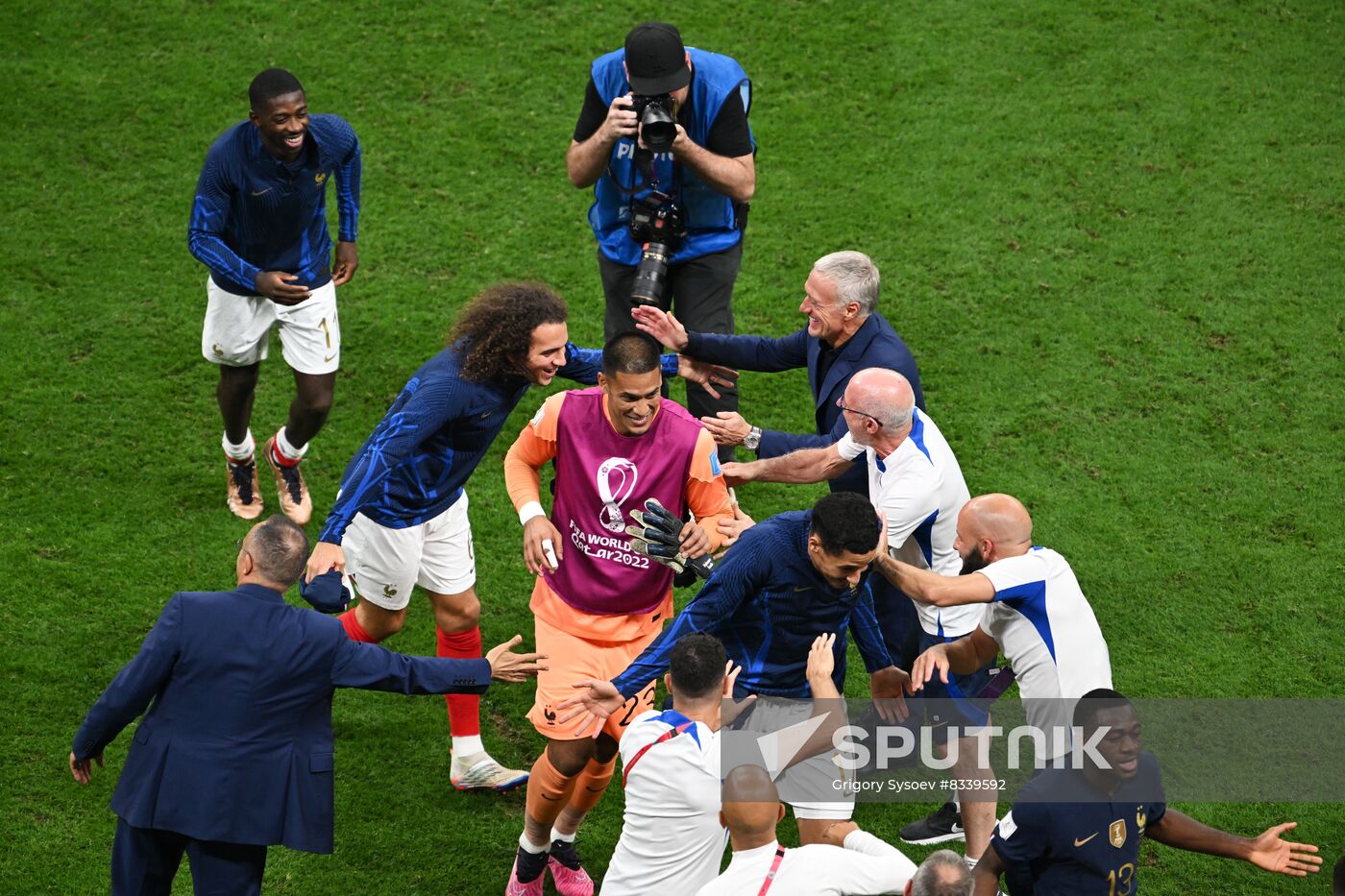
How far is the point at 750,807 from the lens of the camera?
3.91m

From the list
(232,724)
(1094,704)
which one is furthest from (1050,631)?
(232,724)

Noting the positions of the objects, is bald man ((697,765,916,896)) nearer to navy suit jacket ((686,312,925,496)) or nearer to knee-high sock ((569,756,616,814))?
knee-high sock ((569,756,616,814))

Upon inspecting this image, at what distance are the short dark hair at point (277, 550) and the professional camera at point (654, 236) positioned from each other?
8.12ft

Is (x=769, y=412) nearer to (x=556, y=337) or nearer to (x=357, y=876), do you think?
(x=556, y=337)

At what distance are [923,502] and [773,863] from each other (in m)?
1.76

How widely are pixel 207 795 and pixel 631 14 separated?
734 centimetres

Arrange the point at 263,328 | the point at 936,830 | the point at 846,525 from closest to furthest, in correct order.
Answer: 1. the point at 846,525
2. the point at 936,830
3. the point at 263,328

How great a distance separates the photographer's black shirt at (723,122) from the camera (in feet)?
22.0

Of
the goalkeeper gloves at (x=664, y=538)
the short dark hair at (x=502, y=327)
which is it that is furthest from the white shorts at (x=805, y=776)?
the short dark hair at (x=502, y=327)

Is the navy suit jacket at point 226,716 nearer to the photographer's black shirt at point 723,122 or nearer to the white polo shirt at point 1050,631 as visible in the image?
the white polo shirt at point 1050,631

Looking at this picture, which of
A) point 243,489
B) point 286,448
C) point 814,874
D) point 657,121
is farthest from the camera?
point 243,489

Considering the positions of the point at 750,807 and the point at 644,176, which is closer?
the point at 750,807

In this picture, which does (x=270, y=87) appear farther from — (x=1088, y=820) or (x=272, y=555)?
(x=1088, y=820)

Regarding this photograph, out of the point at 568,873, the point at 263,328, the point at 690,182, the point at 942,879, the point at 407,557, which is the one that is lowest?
the point at 568,873
